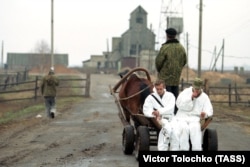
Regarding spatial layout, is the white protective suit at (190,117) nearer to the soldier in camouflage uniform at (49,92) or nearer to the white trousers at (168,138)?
the white trousers at (168,138)

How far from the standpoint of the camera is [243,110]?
87.4 feet

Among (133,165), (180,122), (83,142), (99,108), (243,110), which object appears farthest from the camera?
(243,110)

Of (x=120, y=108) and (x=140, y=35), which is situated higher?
(x=140, y=35)

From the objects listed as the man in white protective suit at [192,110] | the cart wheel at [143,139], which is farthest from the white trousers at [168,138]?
the cart wheel at [143,139]

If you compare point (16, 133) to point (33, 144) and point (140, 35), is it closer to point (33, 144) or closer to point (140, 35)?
point (33, 144)

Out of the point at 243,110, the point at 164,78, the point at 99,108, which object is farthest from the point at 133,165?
the point at 243,110

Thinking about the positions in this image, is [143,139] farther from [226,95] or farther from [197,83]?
[226,95]

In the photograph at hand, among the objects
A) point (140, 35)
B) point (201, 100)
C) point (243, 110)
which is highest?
point (140, 35)

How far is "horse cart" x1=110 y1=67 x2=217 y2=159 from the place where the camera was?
938cm

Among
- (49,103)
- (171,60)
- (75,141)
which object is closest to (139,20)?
(49,103)

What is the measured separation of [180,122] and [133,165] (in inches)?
59.7

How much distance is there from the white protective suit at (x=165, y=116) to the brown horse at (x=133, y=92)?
1452 mm

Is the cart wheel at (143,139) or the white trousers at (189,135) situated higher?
the white trousers at (189,135)

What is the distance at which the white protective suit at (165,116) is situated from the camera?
857cm
